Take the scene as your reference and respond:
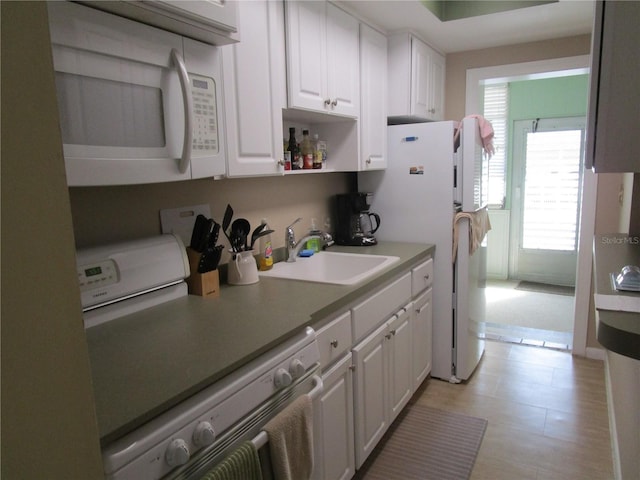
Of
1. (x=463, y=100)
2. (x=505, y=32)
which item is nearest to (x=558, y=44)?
(x=505, y=32)

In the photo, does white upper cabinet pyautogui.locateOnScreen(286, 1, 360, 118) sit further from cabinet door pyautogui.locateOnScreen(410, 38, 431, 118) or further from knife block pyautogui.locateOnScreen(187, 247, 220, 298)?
knife block pyautogui.locateOnScreen(187, 247, 220, 298)

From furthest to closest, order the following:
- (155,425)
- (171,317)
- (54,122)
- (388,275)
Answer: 1. (388,275)
2. (171,317)
3. (155,425)
4. (54,122)

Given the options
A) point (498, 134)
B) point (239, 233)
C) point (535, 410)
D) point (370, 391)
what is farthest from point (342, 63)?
point (498, 134)

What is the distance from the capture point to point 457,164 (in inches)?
110

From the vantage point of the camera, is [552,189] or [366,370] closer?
[366,370]

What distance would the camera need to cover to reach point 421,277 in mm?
2648

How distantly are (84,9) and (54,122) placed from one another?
2.52ft

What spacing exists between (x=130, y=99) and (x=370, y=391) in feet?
5.12

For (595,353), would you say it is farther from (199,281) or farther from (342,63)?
(199,281)

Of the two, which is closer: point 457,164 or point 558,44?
point 457,164

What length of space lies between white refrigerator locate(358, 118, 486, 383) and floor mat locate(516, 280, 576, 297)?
7.63ft

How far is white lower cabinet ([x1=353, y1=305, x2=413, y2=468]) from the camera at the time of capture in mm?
1959

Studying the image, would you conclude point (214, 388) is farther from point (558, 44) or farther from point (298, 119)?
point (558, 44)

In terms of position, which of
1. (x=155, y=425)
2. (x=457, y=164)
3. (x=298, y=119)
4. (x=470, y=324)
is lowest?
(x=470, y=324)
